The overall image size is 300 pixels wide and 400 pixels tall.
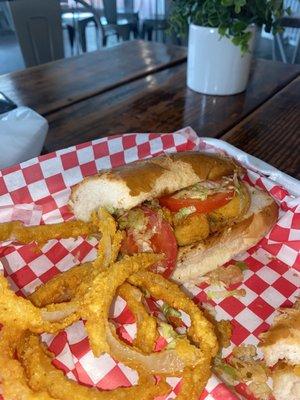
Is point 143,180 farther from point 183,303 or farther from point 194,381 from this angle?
point 194,381

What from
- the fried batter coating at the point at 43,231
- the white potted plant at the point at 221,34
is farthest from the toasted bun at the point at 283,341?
the white potted plant at the point at 221,34

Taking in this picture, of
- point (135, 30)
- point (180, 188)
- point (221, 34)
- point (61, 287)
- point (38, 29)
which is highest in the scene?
point (221, 34)

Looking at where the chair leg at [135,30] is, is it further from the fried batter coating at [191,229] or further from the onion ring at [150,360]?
the onion ring at [150,360]

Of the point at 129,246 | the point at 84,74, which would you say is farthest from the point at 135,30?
the point at 129,246

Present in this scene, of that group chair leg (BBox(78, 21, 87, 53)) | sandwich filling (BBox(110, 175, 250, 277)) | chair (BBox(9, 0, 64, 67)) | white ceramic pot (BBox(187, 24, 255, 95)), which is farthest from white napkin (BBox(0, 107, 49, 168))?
chair leg (BBox(78, 21, 87, 53))

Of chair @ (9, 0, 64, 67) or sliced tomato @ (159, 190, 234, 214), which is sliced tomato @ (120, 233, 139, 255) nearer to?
sliced tomato @ (159, 190, 234, 214)

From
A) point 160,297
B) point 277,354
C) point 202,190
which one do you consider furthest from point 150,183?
point 277,354
